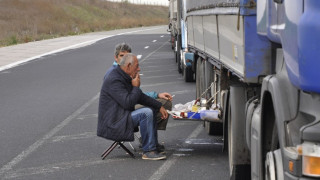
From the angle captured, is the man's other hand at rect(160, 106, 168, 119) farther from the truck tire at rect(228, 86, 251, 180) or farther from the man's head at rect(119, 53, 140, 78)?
the truck tire at rect(228, 86, 251, 180)

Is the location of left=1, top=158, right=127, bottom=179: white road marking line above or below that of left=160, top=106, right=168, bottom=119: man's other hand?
below

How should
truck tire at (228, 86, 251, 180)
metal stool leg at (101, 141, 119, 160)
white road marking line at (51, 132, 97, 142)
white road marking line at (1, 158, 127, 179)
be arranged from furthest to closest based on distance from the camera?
white road marking line at (51, 132, 97, 142), metal stool leg at (101, 141, 119, 160), white road marking line at (1, 158, 127, 179), truck tire at (228, 86, 251, 180)

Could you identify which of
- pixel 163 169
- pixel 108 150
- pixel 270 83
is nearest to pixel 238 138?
pixel 163 169

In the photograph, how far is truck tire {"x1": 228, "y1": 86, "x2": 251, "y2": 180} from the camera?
7760 millimetres

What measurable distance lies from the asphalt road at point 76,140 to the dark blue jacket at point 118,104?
365 millimetres

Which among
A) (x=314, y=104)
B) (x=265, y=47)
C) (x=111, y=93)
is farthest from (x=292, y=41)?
(x=111, y=93)

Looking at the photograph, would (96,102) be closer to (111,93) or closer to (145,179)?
(111,93)

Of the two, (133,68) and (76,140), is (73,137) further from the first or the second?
(133,68)

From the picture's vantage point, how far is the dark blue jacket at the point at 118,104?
32.1ft

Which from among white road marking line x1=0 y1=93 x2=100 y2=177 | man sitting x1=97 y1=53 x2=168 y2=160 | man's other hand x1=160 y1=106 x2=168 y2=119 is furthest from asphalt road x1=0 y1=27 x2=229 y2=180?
man's other hand x1=160 y1=106 x2=168 y2=119

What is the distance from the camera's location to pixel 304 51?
4445 millimetres

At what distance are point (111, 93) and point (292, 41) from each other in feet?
17.2

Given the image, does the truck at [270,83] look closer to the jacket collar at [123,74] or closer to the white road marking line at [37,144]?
the jacket collar at [123,74]

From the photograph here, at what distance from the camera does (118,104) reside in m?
9.90
